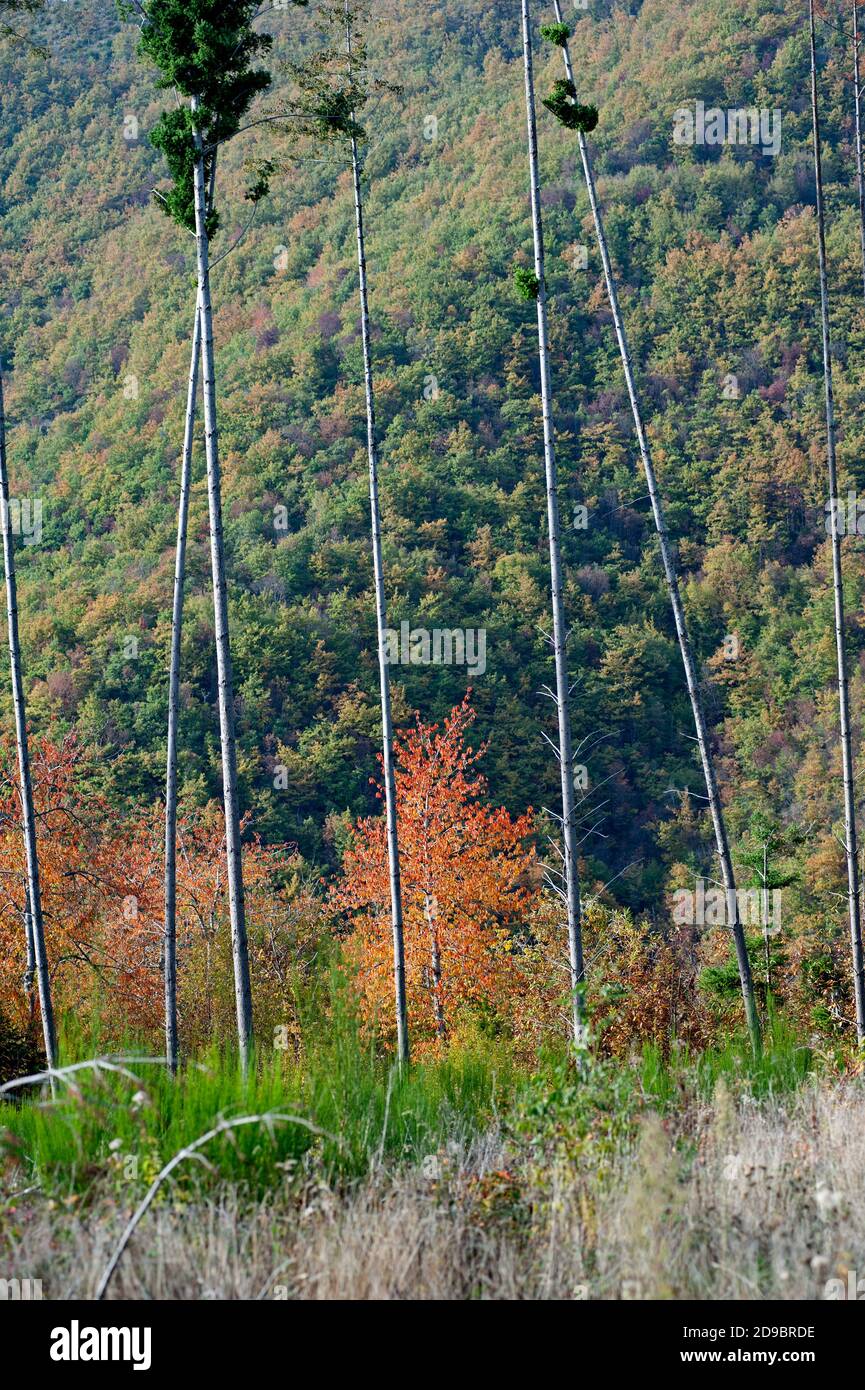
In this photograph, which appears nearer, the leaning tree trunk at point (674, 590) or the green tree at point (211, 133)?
the green tree at point (211, 133)

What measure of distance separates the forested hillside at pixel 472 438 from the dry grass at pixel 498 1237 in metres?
24.2

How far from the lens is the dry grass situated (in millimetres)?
4504

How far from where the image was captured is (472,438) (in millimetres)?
56688

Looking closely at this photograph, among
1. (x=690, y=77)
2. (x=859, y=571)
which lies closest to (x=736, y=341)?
(x=859, y=571)

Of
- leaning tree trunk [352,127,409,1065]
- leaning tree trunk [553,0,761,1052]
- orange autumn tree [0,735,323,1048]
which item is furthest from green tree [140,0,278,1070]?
orange autumn tree [0,735,323,1048]

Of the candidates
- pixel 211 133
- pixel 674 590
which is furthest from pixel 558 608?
pixel 211 133

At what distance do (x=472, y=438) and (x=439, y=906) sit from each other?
35.0 m

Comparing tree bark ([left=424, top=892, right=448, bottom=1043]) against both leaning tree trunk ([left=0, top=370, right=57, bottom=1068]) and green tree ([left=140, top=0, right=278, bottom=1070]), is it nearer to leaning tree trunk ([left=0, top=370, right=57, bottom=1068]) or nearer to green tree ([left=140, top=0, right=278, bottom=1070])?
leaning tree trunk ([left=0, top=370, right=57, bottom=1068])

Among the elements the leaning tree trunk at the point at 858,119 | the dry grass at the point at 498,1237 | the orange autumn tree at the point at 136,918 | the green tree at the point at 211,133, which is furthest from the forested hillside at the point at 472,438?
the dry grass at the point at 498,1237

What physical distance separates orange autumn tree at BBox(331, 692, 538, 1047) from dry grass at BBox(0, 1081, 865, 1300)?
17.0m

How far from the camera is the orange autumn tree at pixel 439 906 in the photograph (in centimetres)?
2430

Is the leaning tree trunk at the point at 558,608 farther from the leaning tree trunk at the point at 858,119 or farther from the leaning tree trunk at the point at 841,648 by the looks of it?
the leaning tree trunk at the point at 858,119

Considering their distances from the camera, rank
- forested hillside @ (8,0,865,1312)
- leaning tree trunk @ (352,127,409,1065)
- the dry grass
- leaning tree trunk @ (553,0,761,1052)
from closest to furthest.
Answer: the dry grass < forested hillside @ (8,0,865,1312) < leaning tree trunk @ (553,0,761,1052) < leaning tree trunk @ (352,127,409,1065)

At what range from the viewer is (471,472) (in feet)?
179
